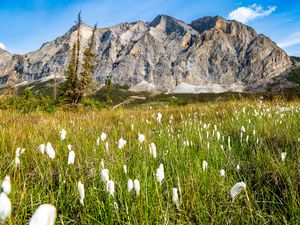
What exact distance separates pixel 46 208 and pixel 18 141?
13.1ft

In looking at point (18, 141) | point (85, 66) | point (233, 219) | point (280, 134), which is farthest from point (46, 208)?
point (85, 66)

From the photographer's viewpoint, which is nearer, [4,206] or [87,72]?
[4,206]

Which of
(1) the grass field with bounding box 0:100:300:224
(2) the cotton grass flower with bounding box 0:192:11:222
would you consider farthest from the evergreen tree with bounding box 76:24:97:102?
(2) the cotton grass flower with bounding box 0:192:11:222

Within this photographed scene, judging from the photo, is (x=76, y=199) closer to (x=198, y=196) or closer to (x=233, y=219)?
(x=198, y=196)

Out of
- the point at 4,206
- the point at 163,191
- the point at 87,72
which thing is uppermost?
the point at 87,72

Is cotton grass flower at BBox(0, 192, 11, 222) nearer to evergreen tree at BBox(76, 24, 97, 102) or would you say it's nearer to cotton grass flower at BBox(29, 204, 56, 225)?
cotton grass flower at BBox(29, 204, 56, 225)

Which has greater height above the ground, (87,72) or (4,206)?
(87,72)

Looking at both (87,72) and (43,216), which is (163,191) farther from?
(87,72)

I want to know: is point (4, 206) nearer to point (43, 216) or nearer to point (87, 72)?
point (43, 216)

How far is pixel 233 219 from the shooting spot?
2119mm

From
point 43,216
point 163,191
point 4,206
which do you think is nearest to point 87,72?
point 163,191

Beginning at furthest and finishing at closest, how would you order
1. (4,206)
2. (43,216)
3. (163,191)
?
(163,191)
(4,206)
(43,216)

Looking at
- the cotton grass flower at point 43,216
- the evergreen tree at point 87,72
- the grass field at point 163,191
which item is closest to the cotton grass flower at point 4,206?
the cotton grass flower at point 43,216

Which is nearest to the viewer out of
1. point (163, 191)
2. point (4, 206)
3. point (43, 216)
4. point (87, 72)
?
point (43, 216)
